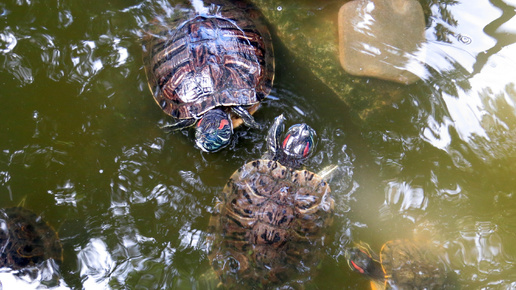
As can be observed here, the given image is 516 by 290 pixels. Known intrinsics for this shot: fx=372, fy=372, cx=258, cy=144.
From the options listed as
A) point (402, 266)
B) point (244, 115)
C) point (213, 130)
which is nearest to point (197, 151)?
point (213, 130)

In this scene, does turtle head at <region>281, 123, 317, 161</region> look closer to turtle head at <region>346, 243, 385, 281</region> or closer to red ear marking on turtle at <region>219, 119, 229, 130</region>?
red ear marking on turtle at <region>219, 119, 229, 130</region>

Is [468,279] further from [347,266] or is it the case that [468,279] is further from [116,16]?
[116,16]

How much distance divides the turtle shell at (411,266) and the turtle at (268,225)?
2.19ft

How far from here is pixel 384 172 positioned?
3734 mm

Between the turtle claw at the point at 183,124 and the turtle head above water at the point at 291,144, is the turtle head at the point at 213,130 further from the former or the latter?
the turtle head above water at the point at 291,144

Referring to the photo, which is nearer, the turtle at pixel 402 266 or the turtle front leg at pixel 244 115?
the turtle at pixel 402 266

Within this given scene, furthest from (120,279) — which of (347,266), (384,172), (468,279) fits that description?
(468,279)

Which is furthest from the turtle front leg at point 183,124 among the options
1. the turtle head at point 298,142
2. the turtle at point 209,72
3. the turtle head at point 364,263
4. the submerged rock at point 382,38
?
the turtle head at point 364,263

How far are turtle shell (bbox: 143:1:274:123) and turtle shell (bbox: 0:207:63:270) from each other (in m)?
1.56

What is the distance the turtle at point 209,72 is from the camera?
3.60 m

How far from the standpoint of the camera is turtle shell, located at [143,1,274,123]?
3.60 m

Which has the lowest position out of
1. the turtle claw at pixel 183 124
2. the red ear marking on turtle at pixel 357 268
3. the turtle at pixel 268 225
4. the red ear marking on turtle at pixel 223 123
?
the red ear marking on turtle at pixel 357 268

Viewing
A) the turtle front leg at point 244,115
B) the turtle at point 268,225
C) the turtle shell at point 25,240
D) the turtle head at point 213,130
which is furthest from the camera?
the turtle front leg at point 244,115

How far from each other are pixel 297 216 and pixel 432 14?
8.81ft
